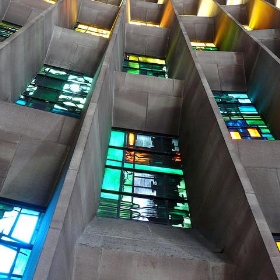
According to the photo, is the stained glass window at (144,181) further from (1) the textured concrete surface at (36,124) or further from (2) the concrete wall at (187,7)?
(2) the concrete wall at (187,7)

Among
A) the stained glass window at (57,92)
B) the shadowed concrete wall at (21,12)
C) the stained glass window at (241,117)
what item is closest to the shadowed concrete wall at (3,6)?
the shadowed concrete wall at (21,12)

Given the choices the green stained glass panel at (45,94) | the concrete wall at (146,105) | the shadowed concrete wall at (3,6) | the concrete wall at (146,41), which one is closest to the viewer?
the green stained glass panel at (45,94)

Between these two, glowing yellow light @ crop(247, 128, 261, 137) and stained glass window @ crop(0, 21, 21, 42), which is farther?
stained glass window @ crop(0, 21, 21, 42)

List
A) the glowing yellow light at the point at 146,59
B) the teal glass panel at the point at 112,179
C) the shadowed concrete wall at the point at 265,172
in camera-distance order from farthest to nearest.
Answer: the glowing yellow light at the point at 146,59, the teal glass panel at the point at 112,179, the shadowed concrete wall at the point at 265,172

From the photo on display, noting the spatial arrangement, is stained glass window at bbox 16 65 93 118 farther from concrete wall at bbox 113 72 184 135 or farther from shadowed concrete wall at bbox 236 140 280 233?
shadowed concrete wall at bbox 236 140 280 233

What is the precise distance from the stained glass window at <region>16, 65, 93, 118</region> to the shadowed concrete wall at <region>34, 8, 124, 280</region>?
1607 mm

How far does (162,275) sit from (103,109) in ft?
16.6

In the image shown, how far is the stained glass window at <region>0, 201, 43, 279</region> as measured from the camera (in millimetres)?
5758

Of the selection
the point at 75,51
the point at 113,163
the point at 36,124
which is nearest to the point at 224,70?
the point at 75,51

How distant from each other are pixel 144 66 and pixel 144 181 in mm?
8139

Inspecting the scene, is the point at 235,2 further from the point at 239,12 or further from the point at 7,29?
the point at 7,29

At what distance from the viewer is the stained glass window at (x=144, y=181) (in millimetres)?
8203

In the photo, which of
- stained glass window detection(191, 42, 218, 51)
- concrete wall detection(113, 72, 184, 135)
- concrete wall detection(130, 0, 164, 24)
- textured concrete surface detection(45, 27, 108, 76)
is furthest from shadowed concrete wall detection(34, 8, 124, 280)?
concrete wall detection(130, 0, 164, 24)

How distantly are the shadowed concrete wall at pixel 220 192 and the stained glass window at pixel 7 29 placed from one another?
26.6 feet
